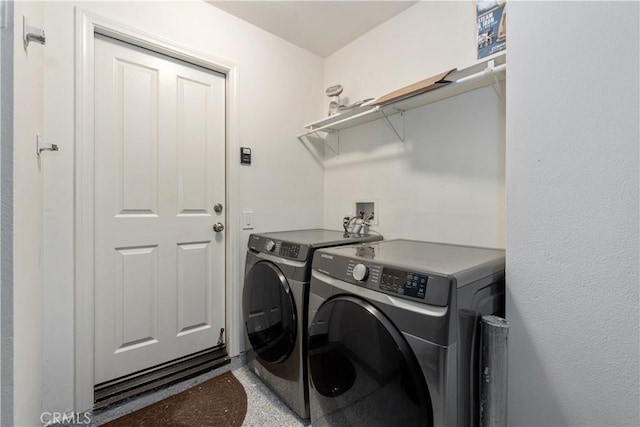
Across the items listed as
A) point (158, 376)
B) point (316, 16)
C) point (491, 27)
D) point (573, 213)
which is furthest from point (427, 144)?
point (158, 376)

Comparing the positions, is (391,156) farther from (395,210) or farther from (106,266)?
(106,266)

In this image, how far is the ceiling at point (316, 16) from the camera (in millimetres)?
1760

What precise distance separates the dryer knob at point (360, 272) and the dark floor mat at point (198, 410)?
1.03m

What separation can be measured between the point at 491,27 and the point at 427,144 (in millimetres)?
632

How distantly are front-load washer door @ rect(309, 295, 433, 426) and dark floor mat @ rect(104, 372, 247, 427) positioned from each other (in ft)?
1.65

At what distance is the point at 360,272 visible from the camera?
3.18ft

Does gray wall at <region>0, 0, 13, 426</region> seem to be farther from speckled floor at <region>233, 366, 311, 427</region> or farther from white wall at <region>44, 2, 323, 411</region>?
speckled floor at <region>233, 366, 311, 427</region>

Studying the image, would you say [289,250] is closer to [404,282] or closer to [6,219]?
[404,282]

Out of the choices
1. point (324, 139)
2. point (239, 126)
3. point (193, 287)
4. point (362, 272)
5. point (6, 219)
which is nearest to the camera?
point (6, 219)

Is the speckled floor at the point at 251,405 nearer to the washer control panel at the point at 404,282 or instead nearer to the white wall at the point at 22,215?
the white wall at the point at 22,215

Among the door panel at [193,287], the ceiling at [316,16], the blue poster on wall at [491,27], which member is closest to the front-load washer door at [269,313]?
the door panel at [193,287]

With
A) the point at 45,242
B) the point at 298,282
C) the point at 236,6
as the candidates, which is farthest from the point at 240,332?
the point at 236,6

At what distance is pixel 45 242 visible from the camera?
1.27m

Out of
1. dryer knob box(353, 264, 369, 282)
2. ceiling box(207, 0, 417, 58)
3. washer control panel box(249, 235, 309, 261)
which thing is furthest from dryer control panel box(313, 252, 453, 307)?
ceiling box(207, 0, 417, 58)
